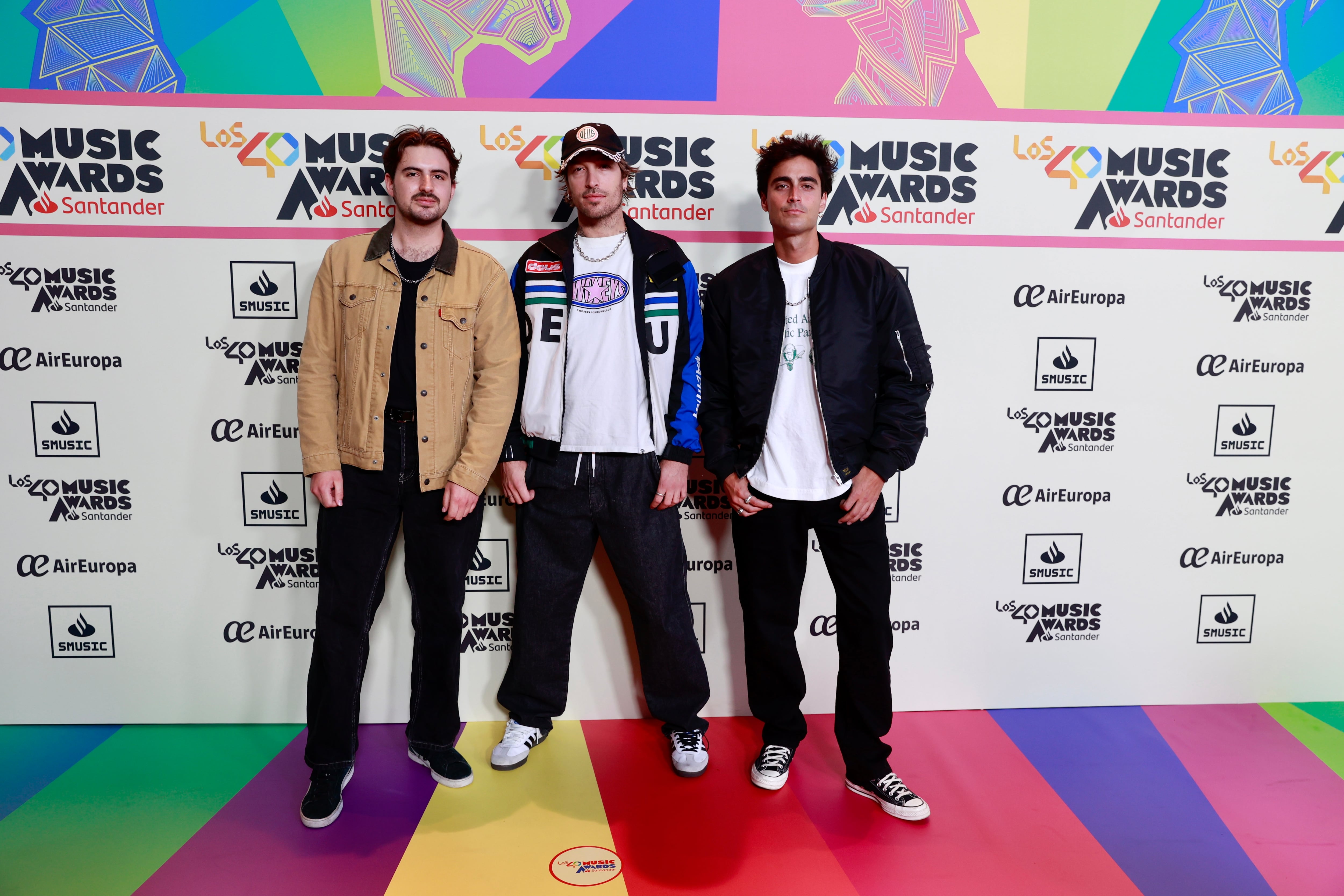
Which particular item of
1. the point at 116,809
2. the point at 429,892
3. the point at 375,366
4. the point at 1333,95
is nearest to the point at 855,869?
the point at 429,892

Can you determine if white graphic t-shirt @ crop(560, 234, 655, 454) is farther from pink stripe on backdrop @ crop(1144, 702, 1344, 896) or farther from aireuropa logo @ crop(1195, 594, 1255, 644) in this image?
aireuropa logo @ crop(1195, 594, 1255, 644)

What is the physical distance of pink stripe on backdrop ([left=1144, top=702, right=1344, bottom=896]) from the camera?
2.13 meters

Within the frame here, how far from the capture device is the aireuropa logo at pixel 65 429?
2680 mm

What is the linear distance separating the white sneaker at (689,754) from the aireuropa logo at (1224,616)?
200cm

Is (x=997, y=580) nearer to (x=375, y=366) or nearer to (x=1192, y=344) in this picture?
(x=1192, y=344)

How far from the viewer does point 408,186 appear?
7.41ft

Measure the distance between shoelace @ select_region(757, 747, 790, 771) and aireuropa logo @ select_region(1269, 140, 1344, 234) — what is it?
2.73m

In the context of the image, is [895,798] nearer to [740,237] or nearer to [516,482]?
[516,482]

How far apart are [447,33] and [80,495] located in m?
2.06

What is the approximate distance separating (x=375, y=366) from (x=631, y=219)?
3.04 ft

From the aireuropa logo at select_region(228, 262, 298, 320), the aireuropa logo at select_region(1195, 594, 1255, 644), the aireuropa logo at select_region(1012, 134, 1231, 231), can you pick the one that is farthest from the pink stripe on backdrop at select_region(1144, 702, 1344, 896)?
the aireuropa logo at select_region(228, 262, 298, 320)

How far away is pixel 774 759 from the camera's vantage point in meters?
2.44

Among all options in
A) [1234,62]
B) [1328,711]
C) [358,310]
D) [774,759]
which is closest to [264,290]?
[358,310]

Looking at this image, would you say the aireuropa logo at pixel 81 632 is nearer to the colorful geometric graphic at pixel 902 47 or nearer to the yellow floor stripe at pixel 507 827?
the yellow floor stripe at pixel 507 827
